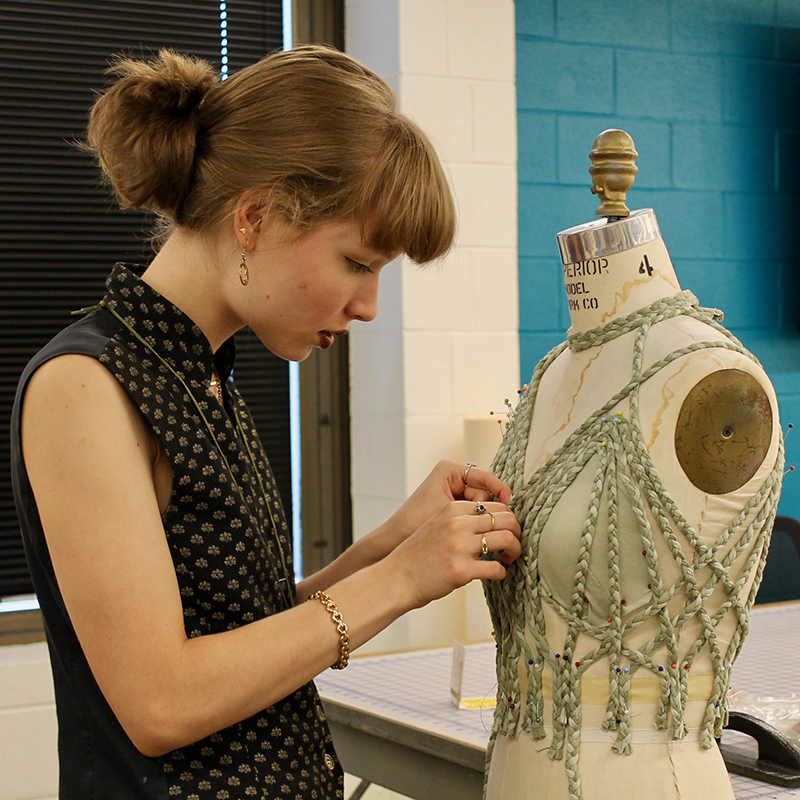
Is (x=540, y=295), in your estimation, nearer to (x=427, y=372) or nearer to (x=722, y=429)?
(x=427, y=372)

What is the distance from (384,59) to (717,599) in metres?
1.94

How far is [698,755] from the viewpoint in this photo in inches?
38.6

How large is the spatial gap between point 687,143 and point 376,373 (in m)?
1.20

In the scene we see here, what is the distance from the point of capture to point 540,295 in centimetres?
291

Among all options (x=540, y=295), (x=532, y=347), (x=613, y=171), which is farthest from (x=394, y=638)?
(x=613, y=171)

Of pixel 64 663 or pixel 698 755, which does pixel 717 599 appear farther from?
pixel 64 663

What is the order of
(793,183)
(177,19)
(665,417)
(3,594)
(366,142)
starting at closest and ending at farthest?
(665,417) < (366,142) < (3,594) < (177,19) < (793,183)

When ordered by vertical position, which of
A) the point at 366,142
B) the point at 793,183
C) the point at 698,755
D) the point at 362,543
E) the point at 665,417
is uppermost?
the point at 793,183

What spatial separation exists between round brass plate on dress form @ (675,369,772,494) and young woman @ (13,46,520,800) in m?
0.19

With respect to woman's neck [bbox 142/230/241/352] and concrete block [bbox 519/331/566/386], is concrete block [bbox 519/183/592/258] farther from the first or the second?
woman's neck [bbox 142/230/241/352]

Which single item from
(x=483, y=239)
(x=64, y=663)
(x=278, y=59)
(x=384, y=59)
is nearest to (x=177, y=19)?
(x=384, y=59)

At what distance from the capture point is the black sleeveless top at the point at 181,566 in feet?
3.33

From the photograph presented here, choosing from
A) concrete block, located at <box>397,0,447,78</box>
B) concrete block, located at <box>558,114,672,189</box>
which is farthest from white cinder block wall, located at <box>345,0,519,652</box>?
concrete block, located at <box>558,114,672,189</box>

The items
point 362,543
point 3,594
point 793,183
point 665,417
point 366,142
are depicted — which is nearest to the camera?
point 665,417
